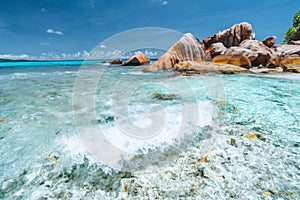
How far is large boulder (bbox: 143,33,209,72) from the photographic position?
12.2 meters

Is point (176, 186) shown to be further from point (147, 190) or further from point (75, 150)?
point (75, 150)

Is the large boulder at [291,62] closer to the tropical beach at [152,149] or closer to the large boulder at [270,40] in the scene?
the large boulder at [270,40]

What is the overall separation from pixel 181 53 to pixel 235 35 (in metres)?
9.14

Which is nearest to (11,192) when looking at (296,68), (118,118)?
(118,118)

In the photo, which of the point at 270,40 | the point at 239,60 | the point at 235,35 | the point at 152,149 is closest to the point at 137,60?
the point at 235,35

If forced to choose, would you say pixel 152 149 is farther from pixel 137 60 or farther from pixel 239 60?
pixel 137 60

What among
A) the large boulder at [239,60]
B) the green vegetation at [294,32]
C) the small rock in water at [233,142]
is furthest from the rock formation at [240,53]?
the green vegetation at [294,32]

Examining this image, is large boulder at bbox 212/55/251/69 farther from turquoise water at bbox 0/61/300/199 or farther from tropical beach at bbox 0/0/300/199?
turquoise water at bbox 0/61/300/199

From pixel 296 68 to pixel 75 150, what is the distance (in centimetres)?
Result: 1360

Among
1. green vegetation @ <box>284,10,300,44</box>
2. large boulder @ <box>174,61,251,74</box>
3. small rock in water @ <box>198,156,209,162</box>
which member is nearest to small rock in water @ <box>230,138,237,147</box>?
small rock in water @ <box>198,156,209,162</box>

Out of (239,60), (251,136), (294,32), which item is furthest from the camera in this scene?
(294,32)

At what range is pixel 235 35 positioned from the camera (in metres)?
17.3

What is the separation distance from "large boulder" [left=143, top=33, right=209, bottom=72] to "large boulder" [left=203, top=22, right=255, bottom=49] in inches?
209

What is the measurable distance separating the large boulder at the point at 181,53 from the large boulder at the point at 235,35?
531 cm
